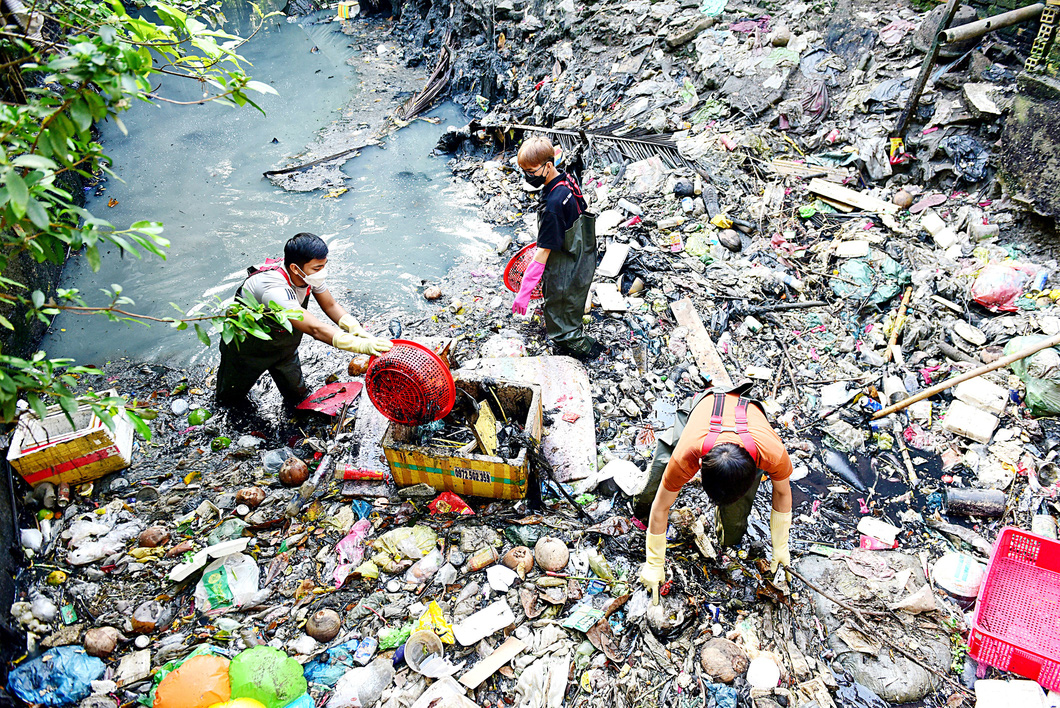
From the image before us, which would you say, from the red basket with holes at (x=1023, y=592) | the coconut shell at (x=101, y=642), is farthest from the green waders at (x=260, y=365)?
the red basket with holes at (x=1023, y=592)

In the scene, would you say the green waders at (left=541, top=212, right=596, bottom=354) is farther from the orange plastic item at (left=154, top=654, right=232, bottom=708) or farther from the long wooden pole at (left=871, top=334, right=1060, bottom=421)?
the orange plastic item at (left=154, top=654, right=232, bottom=708)

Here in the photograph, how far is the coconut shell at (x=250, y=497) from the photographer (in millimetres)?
3551

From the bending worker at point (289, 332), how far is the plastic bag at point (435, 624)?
4.70 ft

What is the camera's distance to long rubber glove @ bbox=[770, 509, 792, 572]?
9.47ft

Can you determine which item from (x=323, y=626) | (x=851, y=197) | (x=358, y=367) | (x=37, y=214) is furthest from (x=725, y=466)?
(x=851, y=197)

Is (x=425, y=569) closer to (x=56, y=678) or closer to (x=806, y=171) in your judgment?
(x=56, y=678)

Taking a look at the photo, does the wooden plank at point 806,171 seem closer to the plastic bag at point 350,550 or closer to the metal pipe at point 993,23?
the metal pipe at point 993,23

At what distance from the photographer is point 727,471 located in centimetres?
240

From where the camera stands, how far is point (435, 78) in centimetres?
962

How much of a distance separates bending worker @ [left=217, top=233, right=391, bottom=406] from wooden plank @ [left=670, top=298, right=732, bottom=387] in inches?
96.7

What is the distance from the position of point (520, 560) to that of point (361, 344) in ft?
5.01

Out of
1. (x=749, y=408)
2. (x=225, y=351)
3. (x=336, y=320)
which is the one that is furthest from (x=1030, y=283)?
(x=225, y=351)

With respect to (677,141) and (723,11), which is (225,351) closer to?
(677,141)

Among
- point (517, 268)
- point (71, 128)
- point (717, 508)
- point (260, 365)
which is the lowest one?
point (717, 508)
